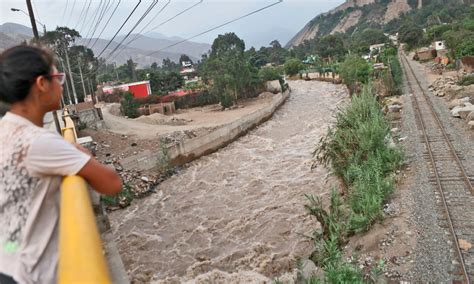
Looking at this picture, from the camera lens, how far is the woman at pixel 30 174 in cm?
132

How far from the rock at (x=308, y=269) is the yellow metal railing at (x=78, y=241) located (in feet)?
18.8

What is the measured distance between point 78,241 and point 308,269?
6.24m

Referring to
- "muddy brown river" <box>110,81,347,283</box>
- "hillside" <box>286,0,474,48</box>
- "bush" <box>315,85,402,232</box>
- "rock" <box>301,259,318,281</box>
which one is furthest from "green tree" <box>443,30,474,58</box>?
"hillside" <box>286,0,474,48</box>

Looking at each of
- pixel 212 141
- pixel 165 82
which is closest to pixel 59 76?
pixel 212 141

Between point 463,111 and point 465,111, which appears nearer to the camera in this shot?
point 465,111

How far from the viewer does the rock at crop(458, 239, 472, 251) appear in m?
6.29

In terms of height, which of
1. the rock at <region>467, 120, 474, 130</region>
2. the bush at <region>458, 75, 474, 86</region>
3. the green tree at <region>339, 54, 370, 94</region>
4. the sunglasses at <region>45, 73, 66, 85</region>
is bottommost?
the rock at <region>467, 120, 474, 130</region>

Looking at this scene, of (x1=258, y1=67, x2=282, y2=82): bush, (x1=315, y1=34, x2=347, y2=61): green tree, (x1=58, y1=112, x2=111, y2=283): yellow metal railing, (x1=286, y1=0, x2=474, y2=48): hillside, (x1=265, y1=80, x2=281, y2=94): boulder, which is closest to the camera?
(x1=58, y1=112, x2=111, y2=283): yellow metal railing

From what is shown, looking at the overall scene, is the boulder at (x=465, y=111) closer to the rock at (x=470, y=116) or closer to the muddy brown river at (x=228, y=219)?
the rock at (x=470, y=116)

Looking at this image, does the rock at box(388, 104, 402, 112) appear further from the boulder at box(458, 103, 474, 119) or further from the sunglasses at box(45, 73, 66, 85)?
the sunglasses at box(45, 73, 66, 85)

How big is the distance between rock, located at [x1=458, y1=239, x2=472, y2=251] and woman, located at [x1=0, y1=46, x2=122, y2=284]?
6.72 m

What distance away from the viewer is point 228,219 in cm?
1155

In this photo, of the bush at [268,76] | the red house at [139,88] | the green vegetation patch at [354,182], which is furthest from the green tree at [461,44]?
the red house at [139,88]

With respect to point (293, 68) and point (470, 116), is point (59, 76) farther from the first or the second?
point (293, 68)
